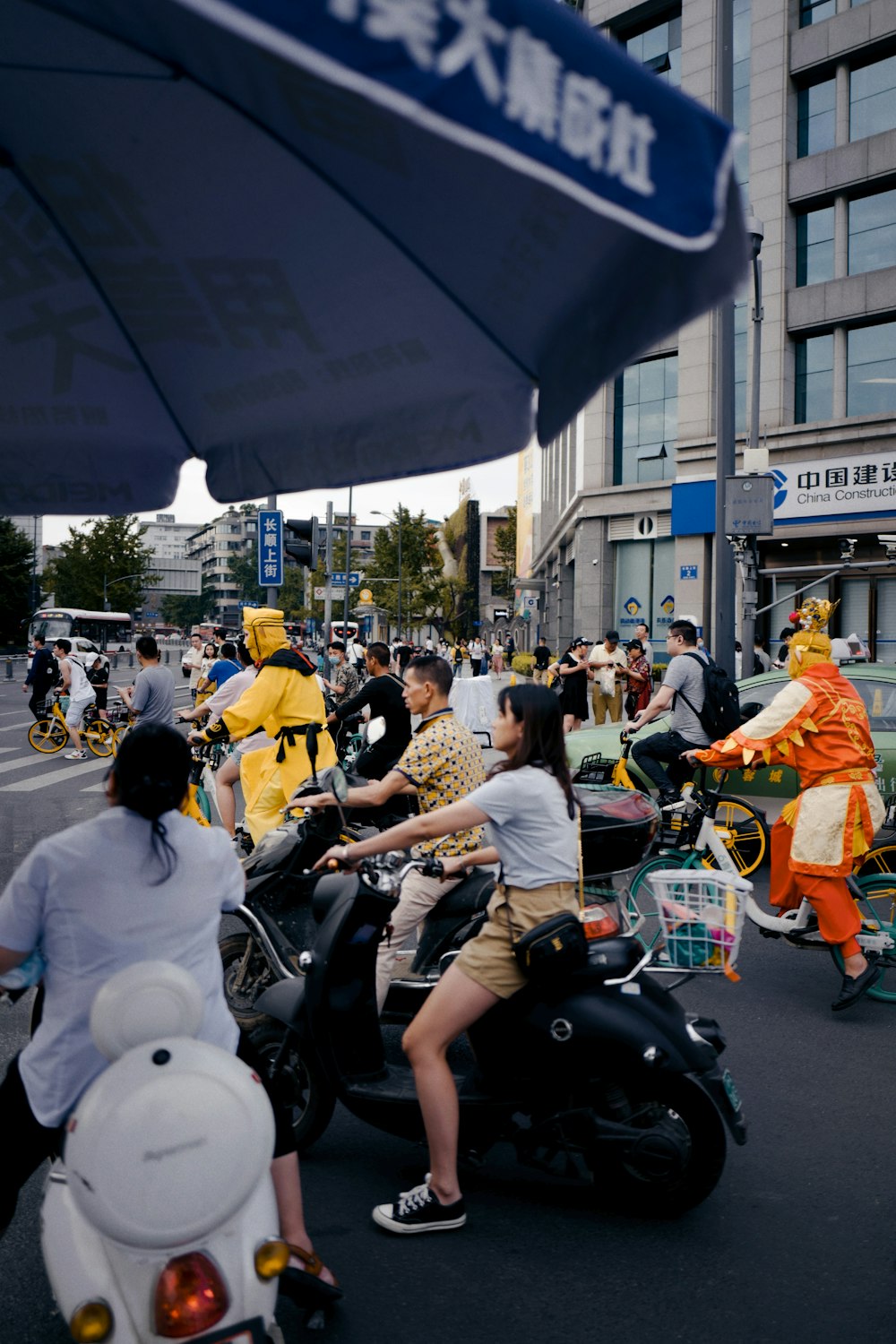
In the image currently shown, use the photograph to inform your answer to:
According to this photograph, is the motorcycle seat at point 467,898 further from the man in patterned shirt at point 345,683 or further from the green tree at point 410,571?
the green tree at point 410,571

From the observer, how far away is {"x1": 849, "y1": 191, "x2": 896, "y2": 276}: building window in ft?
83.6

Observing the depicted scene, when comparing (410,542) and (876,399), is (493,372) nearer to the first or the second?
(876,399)

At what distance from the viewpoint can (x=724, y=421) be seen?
12.8 m

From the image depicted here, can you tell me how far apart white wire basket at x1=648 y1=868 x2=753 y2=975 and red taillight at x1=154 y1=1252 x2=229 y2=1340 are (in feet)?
6.74

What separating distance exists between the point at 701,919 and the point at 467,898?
101 centimetres

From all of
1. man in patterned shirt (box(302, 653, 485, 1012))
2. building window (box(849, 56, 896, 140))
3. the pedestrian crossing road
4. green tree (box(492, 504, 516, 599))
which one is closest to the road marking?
the pedestrian crossing road

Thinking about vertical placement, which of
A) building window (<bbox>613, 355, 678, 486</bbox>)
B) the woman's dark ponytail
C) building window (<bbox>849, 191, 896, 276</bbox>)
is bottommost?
the woman's dark ponytail

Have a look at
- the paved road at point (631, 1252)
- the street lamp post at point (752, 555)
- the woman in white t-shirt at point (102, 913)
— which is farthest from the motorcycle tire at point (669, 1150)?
the street lamp post at point (752, 555)

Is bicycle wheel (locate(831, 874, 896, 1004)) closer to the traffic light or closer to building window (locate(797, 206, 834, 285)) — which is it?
the traffic light

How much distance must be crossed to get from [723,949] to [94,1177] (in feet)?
7.84

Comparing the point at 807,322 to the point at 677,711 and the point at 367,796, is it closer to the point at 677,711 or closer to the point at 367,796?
the point at 677,711

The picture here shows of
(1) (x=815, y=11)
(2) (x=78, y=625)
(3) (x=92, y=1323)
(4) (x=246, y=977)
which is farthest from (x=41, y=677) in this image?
(2) (x=78, y=625)

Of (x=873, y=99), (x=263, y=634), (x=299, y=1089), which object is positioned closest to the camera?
(x=299, y=1089)

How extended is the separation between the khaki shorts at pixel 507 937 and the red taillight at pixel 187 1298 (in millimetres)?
1465
